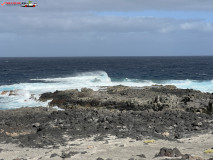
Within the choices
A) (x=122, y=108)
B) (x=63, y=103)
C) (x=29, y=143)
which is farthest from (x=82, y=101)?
(x=29, y=143)

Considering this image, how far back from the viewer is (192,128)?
18812 mm

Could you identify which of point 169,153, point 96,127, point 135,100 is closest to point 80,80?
point 135,100

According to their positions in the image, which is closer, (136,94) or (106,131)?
(106,131)

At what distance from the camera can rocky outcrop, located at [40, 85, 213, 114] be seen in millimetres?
27891

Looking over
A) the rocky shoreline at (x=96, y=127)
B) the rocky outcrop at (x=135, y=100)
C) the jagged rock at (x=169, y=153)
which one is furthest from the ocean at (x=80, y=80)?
the jagged rock at (x=169, y=153)

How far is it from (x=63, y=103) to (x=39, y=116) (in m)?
11.1

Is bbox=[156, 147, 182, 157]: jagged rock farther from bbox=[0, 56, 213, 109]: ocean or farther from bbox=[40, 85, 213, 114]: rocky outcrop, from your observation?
bbox=[0, 56, 213, 109]: ocean

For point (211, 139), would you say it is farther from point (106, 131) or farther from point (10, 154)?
point (10, 154)

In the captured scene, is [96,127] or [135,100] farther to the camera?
[135,100]

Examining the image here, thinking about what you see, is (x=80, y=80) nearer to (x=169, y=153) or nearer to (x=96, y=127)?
(x=96, y=127)

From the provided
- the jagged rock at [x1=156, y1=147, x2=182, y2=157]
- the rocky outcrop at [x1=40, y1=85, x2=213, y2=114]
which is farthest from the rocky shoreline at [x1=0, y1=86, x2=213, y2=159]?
the jagged rock at [x1=156, y1=147, x2=182, y2=157]

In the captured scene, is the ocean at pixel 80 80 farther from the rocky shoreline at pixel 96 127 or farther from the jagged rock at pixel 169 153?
the jagged rock at pixel 169 153

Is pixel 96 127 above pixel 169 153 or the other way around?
the other way around

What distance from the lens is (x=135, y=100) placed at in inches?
1223
